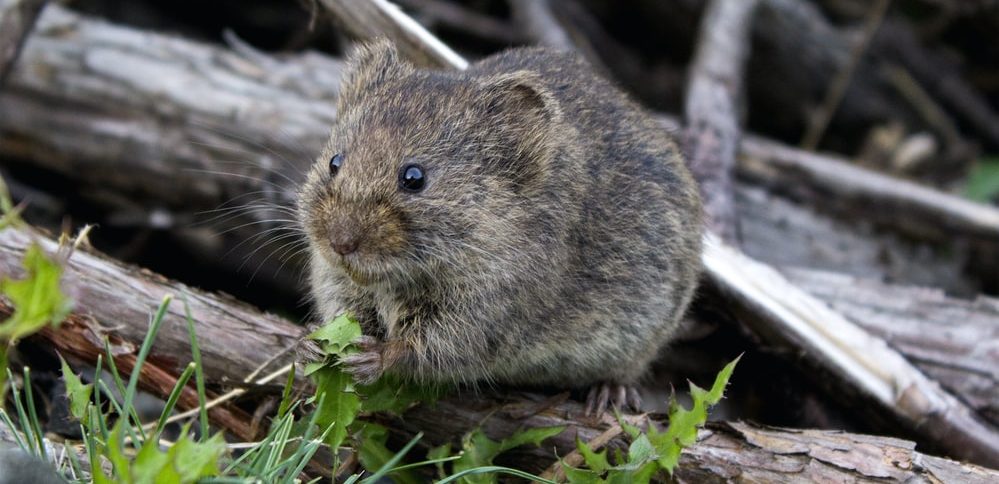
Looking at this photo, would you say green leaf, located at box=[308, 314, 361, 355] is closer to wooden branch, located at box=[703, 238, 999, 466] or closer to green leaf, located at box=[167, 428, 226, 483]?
green leaf, located at box=[167, 428, 226, 483]

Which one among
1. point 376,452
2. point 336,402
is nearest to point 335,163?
point 336,402

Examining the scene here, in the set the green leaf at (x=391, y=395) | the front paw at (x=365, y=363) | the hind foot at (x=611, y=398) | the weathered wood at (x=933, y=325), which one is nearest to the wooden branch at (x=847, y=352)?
the weathered wood at (x=933, y=325)

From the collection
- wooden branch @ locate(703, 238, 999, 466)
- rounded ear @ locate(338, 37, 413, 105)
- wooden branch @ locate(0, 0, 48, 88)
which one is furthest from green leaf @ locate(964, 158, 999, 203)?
wooden branch @ locate(0, 0, 48, 88)

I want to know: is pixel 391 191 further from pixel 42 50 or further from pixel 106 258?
pixel 42 50

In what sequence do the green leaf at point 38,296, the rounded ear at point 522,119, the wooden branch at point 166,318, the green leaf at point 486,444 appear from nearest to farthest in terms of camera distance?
1. the green leaf at point 38,296
2. the green leaf at point 486,444
3. the rounded ear at point 522,119
4. the wooden branch at point 166,318

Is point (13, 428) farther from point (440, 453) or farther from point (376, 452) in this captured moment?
point (440, 453)

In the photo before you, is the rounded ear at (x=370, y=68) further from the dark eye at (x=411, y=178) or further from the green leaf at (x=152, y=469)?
the green leaf at (x=152, y=469)
